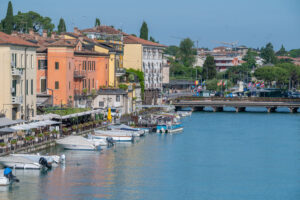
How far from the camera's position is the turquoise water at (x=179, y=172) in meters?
45.4

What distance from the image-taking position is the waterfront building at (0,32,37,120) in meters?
61.2

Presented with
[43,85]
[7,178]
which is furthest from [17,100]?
[43,85]

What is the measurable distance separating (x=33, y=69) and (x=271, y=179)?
2632 centimetres

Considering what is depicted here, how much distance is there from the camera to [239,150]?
67.6 m

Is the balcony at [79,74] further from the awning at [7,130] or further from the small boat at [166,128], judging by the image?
the awning at [7,130]

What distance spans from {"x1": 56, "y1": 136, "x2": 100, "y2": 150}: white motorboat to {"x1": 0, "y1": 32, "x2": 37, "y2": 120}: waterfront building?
4793 mm

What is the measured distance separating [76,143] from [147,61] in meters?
→ 58.3

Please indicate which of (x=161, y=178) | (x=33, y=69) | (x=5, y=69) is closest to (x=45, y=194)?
(x=161, y=178)

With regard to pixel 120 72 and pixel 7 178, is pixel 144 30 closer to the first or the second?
pixel 120 72

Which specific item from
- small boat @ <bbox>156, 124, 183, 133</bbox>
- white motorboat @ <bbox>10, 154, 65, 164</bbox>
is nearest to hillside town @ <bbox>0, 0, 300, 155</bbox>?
white motorboat @ <bbox>10, 154, 65, 164</bbox>

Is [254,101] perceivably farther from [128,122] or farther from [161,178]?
[161,178]

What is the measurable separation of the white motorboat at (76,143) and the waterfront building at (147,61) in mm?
50761

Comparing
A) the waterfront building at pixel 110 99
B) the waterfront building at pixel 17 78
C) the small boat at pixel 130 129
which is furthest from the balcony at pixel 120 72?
the waterfront building at pixel 17 78

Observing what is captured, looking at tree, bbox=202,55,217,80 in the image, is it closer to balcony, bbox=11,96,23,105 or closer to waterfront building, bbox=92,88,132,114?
waterfront building, bbox=92,88,132,114
